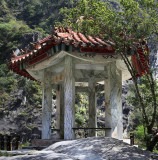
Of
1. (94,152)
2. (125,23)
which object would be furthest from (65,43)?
(94,152)

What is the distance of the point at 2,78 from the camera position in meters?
31.0

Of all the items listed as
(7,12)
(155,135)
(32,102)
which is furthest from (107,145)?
Result: (7,12)

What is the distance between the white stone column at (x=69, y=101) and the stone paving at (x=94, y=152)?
2384mm

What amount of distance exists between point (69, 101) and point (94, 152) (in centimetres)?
377

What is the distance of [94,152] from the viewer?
5.91 m

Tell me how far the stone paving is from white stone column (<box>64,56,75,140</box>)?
238 centimetres

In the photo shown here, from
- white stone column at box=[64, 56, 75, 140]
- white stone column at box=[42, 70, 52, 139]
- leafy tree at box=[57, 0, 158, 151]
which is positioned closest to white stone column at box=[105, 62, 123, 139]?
white stone column at box=[64, 56, 75, 140]

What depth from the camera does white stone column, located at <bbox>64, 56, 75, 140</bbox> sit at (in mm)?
9376

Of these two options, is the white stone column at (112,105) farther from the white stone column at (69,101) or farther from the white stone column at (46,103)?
the white stone column at (46,103)

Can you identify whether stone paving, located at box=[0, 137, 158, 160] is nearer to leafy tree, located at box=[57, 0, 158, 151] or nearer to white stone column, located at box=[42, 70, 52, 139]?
leafy tree, located at box=[57, 0, 158, 151]

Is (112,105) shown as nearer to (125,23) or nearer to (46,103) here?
(46,103)

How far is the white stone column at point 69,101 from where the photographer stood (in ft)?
30.8

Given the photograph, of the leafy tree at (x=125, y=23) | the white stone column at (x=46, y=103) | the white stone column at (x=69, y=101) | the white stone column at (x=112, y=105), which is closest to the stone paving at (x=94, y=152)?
the leafy tree at (x=125, y=23)

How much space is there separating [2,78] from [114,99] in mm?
22978
